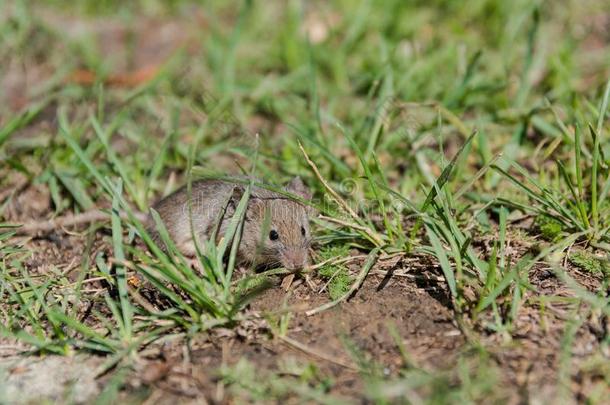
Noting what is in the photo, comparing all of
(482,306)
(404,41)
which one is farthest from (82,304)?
(404,41)

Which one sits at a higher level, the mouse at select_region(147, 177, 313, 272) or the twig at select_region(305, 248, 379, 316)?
the mouse at select_region(147, 177, 313, 272)

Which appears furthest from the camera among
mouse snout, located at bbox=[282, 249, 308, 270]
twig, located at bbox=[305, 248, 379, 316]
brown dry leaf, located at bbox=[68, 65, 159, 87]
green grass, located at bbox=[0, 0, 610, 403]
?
brown dry leaf, located at bbox=[68, 65, 159, 87]

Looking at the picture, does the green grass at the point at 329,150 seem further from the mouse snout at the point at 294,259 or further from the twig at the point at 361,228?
the mouse snout at the point at 294,259

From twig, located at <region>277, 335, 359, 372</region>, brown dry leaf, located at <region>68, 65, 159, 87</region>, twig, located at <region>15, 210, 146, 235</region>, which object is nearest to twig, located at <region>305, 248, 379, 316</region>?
twig, located at <region>277, 335, 359, 372</region>

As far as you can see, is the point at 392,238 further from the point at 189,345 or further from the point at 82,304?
the point at 82,304

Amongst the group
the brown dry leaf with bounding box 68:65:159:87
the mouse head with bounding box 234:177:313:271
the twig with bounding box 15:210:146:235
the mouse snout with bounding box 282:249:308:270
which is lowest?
the mouse snout with bounding box 282:249:308:270

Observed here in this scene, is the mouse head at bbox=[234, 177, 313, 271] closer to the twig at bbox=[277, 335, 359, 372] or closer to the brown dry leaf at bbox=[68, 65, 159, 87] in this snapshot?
the twig at bbox=[277, 335, 359, 372]
